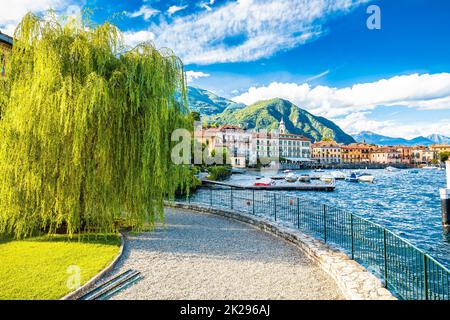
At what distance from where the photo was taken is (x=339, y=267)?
6.93 meters

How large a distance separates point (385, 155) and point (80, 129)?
554 feet

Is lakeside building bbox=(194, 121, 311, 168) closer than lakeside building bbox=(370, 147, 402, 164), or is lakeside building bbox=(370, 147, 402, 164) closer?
lakeside building bbox=(194, 121, 311, 168)

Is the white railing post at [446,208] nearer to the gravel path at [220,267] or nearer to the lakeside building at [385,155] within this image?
the gravel path at [220,267]

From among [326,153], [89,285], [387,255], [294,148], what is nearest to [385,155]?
[326,153]

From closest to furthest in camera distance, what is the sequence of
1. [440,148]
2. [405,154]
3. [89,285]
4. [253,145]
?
1. [89,285]
2. [253,145]
3. [440,148]
4. [405,154]

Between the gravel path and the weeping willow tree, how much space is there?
5.30 feet

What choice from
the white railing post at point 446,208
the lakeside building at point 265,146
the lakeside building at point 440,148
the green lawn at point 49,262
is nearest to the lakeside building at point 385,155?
the lakeside building at point 440,148

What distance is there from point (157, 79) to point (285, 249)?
7.15 metres

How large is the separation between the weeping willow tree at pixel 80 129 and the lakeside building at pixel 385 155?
165 m

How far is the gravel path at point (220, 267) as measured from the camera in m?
6.16

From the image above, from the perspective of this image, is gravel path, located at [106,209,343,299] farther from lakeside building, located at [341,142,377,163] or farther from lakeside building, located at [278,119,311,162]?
lakeside building, located at [341,142,377,163]

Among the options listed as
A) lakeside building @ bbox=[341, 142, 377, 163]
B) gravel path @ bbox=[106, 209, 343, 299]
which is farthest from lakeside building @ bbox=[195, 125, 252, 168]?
gravel path @ bbox=[106, 209, 343, 299]

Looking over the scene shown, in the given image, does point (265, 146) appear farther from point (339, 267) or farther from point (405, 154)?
point (339, 267)

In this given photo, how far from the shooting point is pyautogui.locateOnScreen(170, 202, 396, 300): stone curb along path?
5.66 meters
